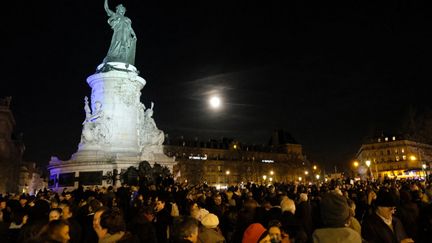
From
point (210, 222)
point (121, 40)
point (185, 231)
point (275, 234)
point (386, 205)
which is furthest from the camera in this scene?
point (121, 40)

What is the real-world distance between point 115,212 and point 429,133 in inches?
1987

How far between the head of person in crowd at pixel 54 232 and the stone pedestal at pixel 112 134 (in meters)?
20.4

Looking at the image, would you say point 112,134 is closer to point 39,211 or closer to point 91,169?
point 91,169

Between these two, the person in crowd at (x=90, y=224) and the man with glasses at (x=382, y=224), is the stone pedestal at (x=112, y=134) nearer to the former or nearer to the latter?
the person in crowd at (x=90, y=224)

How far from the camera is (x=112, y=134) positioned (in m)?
27.2

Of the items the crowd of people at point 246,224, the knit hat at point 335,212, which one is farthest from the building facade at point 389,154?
the knit hat at point 335,212

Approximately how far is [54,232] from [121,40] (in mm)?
27667

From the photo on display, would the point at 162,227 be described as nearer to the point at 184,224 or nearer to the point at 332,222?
the point at 184,224

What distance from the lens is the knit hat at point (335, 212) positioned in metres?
4.09

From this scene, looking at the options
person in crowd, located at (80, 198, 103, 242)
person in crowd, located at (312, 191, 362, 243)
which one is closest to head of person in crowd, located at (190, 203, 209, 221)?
person in crowd, located at (80, 198, 103, 242)

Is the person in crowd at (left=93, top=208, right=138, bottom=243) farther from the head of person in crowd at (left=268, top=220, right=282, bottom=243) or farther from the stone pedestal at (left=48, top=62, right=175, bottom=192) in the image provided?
the stone pedestal at (left=48, top=62, right=175, bottom=192)

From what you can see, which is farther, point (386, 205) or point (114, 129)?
point (114, 129)

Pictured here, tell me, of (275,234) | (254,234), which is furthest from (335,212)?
(254,234)

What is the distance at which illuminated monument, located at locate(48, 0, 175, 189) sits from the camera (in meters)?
25.2
